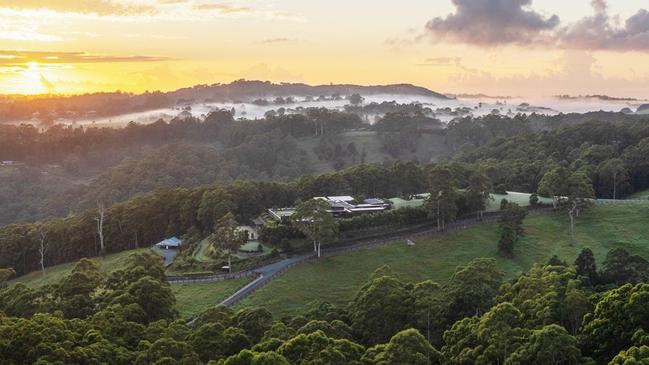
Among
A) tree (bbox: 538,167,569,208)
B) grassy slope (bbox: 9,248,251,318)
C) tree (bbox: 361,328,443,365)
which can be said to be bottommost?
grassy slope (bbox: 9,248,251,318)

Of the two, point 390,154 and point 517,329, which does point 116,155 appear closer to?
point 390,154

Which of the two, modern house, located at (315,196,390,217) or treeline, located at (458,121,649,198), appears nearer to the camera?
modern house, located at (315,196,390,217)

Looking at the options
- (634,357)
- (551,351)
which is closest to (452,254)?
(551,351)

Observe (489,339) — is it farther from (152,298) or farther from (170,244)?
(170,244)

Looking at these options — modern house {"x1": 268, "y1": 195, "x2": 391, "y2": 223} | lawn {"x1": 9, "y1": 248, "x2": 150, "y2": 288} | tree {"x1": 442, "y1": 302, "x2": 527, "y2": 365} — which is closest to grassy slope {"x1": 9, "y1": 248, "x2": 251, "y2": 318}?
modern house {"x1": 268, "y1": 195, "x2": 391, "y2": 223}

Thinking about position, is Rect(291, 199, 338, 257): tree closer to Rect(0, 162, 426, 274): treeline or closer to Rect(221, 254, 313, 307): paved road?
Rect(221, 254, 313, 307): paved road

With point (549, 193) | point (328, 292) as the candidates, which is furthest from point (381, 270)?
point (549, 193)
